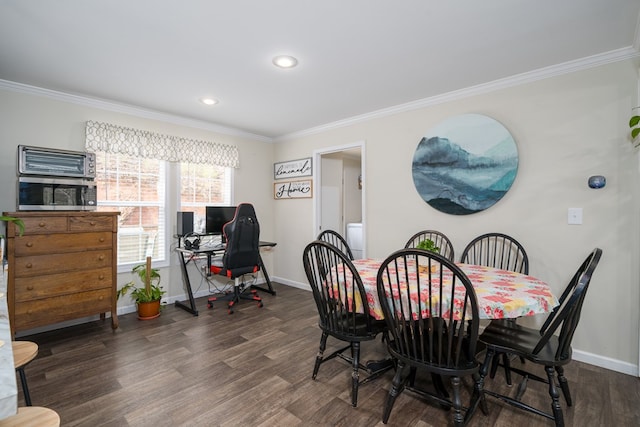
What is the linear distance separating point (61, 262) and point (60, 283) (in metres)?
0.19

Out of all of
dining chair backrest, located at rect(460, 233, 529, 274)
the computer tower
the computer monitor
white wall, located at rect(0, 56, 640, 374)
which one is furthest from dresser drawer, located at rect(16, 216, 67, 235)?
dining chair backrest, located at rect(460, 233, 529, 274)

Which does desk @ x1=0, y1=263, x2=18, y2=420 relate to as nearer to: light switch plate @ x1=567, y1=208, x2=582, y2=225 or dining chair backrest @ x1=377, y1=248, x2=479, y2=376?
dining chair backrest @ x1=377, y1=248, x2=479, y2=376

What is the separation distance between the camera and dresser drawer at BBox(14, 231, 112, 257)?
2604mm

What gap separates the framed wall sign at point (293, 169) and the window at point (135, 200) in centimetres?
173

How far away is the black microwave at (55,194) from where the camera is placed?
8.82ft

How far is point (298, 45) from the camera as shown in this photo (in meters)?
2.27

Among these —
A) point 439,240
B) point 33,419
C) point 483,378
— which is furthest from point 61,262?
point 439,240

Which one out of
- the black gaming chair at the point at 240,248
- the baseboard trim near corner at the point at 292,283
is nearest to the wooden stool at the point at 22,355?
the black gaming chair at the point at 240,248

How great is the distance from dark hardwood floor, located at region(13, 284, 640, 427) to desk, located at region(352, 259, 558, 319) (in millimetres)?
656

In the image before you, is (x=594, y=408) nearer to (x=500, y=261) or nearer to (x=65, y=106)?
(x=500, y=261)

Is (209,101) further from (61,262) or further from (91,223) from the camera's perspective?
(61,262)

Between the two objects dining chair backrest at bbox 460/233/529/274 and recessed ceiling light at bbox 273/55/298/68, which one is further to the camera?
dining chair backrest at bbox 460/233/529/274

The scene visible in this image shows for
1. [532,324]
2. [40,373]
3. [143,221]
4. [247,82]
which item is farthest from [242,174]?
[532,324]

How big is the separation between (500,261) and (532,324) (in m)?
0.59
